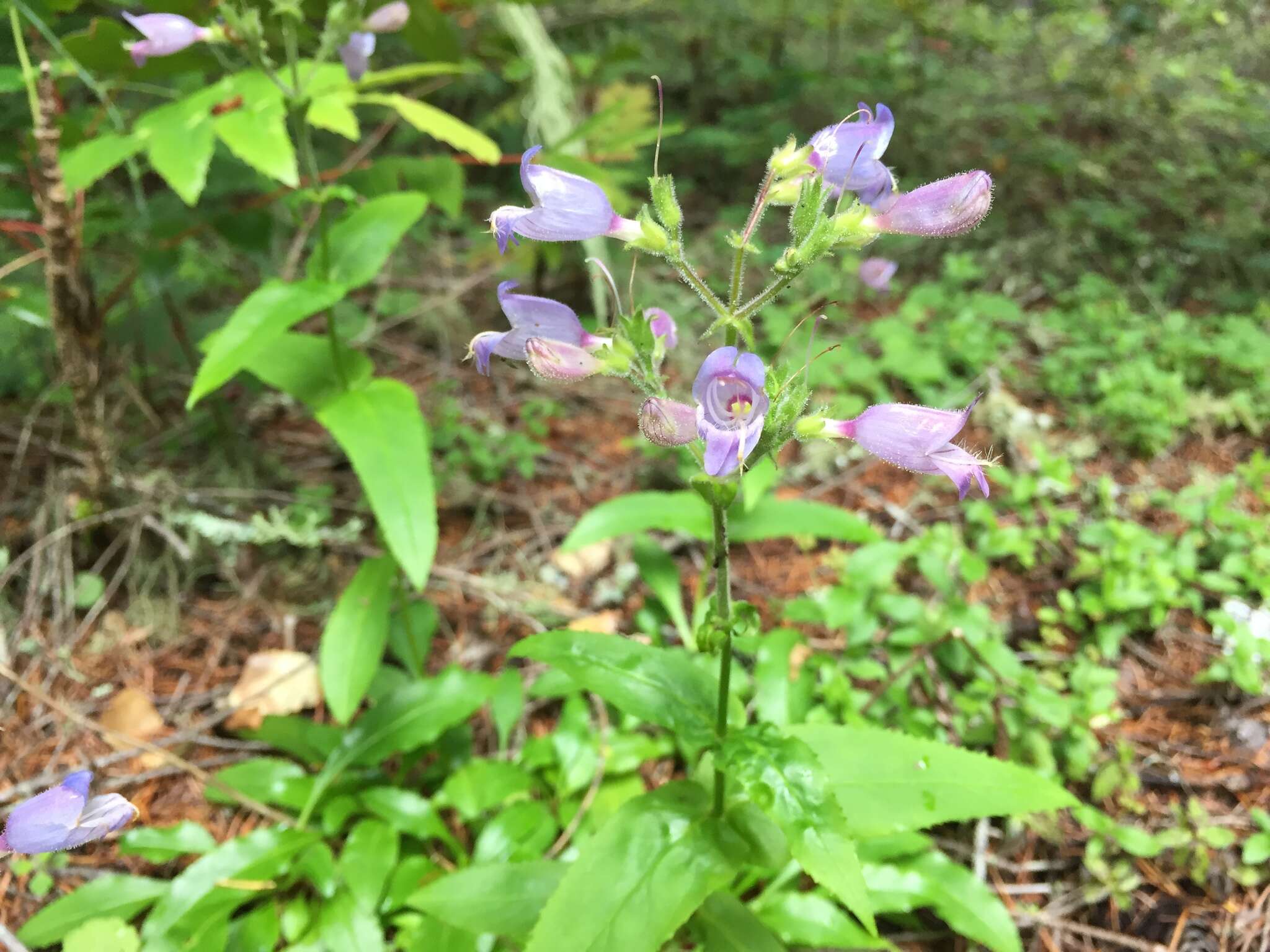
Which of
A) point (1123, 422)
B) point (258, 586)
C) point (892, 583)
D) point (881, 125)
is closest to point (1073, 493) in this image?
point (1123, 422)

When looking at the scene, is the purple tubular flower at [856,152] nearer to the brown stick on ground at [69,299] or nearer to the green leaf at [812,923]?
the green leaf at [812,923]

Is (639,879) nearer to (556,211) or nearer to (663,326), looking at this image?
(663,326)

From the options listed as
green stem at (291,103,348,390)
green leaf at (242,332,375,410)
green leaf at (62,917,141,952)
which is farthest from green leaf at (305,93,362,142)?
green leaf at (62,917,141,952)

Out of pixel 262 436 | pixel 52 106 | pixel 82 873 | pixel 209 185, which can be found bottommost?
pixel 82 873

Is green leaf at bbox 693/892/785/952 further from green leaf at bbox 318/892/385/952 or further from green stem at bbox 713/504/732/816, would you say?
green leaf at bbox 318/892/385/952

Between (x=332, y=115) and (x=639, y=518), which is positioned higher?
(x=332, y=115)

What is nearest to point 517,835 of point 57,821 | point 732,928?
point 732,928

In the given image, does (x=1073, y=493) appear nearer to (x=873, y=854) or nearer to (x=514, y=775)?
(x=873, y=854)
